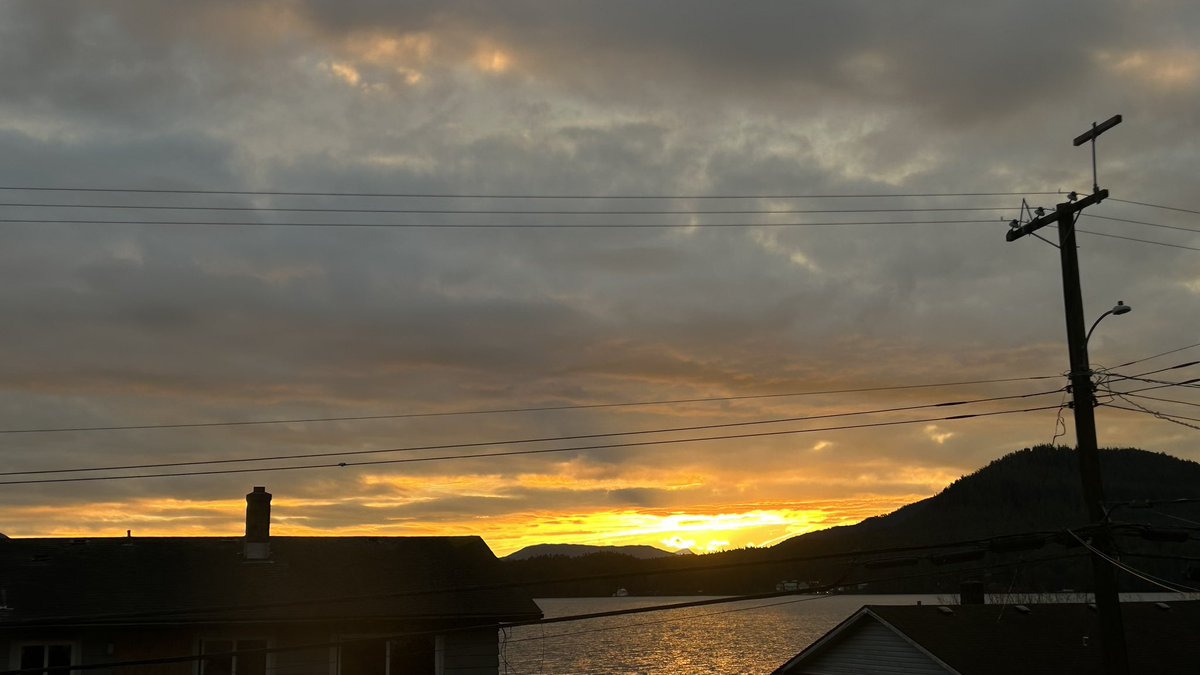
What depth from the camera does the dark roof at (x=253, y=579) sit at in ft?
100

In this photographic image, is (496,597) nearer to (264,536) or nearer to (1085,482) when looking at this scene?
(264,536)

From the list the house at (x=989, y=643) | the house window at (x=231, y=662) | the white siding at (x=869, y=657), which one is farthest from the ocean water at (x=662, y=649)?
the house window at (x=231, y=662)

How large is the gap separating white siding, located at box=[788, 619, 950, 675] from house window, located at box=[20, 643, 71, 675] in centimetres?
2607

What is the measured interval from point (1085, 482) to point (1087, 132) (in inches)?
303

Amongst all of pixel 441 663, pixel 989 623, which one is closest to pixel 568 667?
pixel 989 623

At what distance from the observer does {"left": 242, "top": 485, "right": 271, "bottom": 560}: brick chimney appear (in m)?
34.9

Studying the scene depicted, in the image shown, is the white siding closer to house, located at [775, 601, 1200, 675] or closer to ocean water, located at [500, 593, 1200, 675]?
house, located at [775, 601, 1200, 675]

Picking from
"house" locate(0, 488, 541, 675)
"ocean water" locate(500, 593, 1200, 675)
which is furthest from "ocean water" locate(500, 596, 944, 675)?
"house" locate(0, 488, 541, 675)

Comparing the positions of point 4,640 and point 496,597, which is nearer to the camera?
point 4,640

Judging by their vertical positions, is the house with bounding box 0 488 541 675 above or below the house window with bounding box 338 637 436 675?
above

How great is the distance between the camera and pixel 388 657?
3133 centimetres

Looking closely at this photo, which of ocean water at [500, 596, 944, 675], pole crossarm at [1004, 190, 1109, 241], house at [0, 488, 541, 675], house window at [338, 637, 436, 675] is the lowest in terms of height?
ocean water at [500, 596, 944, 675]

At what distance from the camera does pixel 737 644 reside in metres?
152

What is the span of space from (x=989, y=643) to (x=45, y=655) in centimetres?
3132
